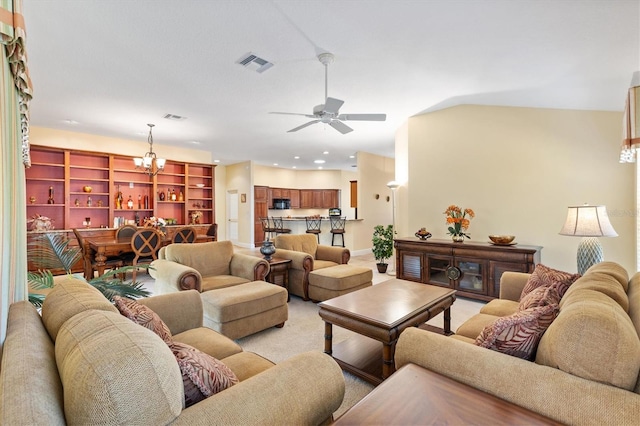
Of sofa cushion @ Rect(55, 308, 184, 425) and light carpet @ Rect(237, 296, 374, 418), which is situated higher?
sofa cushion @ Rect(55, 308, 184, 425)

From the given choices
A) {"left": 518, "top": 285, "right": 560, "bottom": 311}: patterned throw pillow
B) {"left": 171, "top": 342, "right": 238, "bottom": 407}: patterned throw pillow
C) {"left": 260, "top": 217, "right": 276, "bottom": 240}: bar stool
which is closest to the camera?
{"left": 171, "top": 342, "right": 238, "bottom": 407}: patterned throw pillow

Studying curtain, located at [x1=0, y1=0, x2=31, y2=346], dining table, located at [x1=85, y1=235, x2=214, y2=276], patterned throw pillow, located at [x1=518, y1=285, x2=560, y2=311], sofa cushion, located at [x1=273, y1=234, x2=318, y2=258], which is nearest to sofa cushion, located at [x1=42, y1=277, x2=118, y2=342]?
curtain, located at [x1=0, y1=0, x2=31, y2=346]

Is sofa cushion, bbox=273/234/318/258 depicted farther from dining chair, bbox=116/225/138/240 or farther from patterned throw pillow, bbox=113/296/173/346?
patterned throw pillow, bbox=113/296/173/346

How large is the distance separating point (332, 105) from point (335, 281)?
6.79 feet

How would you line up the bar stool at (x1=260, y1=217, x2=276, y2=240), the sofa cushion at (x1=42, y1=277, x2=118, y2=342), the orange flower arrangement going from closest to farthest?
the sofa cushion at (x1=42, y1=277, x2=118, y2=342), the orange flower arrangement, the bar stool at (x1=260, y1=217, x2=276, y2=240)

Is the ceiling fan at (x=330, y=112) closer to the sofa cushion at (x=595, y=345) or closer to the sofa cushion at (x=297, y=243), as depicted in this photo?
the sofa cushion at (x=297, y=243)

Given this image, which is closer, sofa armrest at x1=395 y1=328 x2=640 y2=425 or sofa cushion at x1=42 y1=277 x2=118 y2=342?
sofa armrest at x1=395 y1=328 x2=640 y2=425

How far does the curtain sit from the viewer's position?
43.1 inches

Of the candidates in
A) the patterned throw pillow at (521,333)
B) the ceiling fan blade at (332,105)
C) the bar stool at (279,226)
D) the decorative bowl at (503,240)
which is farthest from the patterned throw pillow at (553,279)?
the bar stool at (279,226)

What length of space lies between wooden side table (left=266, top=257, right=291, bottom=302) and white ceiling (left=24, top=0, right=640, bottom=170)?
230 centimetres

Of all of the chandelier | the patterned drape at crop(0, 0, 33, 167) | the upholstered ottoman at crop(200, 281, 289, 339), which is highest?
the chandelier

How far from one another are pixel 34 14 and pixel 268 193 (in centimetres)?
794

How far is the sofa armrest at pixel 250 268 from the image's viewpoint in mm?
3553

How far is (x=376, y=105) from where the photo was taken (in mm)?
4445
